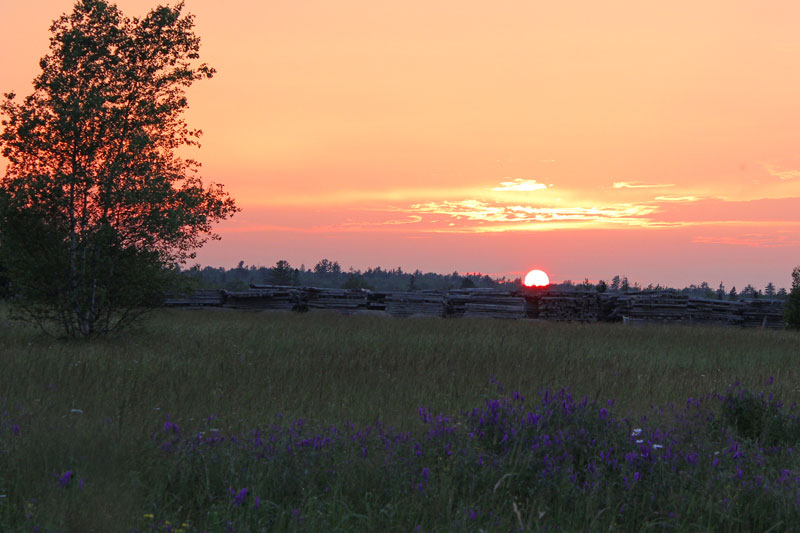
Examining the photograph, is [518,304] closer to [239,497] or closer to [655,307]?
[655,307]

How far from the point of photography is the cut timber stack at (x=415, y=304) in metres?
31.1

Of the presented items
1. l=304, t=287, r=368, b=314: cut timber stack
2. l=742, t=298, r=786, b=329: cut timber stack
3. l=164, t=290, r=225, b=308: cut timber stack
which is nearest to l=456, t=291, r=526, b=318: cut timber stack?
l=304, t=287, r=368, b=314: cut timber stack

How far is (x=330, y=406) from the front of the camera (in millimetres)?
7461

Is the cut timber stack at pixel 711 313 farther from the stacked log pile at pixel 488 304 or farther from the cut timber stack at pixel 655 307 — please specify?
the stacked log pile at pixel 488 304

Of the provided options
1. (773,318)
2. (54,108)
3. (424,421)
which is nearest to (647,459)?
(424,421)

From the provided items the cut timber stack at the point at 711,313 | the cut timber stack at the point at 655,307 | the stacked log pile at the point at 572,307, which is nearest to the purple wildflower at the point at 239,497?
the stacked log pile at the point at 572,307

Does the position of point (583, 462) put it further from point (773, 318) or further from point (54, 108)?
point (773, 318)

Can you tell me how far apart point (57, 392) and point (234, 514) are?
4564 millimetres

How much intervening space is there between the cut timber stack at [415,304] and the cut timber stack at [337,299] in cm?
150

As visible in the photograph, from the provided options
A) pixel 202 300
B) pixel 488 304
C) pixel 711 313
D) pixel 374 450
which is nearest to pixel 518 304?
pixel 488 304

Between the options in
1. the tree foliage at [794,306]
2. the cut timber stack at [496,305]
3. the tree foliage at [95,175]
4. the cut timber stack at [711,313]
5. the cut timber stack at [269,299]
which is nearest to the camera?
the tree foliage at [95,175]

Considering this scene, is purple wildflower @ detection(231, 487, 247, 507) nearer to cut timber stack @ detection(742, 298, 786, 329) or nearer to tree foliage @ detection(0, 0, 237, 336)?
tree foliage @ detection(0, 0, 237, 336)

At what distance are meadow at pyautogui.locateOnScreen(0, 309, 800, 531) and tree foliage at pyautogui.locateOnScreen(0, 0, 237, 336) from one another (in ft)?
16.2

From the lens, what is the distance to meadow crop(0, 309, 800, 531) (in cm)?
437
